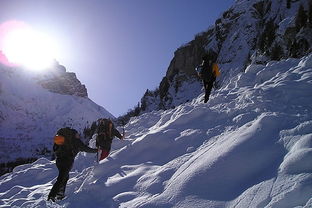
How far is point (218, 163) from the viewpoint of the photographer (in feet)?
20.1

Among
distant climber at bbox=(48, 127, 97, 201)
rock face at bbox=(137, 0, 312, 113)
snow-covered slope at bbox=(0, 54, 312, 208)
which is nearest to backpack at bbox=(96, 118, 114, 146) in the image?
snow-covered slope at bbox=(0, 54, 312, 208)

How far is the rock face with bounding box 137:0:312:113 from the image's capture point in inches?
1590

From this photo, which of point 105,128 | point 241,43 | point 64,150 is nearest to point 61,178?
point 64,150

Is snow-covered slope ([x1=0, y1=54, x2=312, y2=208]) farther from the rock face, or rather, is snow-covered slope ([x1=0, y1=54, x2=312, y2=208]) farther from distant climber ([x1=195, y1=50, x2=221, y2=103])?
the rock face

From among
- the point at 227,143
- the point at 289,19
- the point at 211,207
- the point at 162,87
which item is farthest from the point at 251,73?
the point at 162,87

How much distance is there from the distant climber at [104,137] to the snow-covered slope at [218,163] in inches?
37.8

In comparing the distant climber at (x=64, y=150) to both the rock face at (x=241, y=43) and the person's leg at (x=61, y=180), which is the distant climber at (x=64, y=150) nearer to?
the person's leg at (x=61, y=180)

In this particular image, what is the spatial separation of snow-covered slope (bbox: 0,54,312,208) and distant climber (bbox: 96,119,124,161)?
0.96m

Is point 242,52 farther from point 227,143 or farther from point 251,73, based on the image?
point 227,143

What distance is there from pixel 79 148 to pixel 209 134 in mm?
3485

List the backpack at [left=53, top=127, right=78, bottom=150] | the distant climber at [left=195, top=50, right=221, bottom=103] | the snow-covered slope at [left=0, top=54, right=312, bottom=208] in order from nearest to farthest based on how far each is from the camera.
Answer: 1. the snow-covered slope at [left=0, top=54, right=312, bottom=208]
2. the backpack at [left=53, top=127, right=78, bottom=150]
3. the distant climber at [left=195, top=50, right=221, bottom=103]

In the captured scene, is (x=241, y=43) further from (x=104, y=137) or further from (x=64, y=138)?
(x=64, y=138)

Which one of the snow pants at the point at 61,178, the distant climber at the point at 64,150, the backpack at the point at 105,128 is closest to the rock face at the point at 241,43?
the backpack at the point at 105,128

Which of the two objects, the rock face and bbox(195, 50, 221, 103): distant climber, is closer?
bbox(195, 50, 221, 103): distant climber
